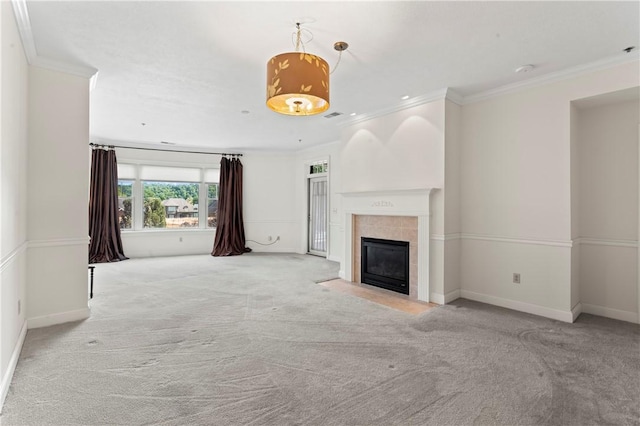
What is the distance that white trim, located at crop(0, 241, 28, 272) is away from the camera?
2.19 m

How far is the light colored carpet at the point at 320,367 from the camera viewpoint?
78.0 inches

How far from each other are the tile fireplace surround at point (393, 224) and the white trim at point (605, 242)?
171 centimetres

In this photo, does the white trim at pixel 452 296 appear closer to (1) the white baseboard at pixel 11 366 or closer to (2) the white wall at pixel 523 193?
(2) the white wall at pixel 523 193

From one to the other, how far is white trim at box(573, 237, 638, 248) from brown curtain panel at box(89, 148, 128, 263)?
8333mm

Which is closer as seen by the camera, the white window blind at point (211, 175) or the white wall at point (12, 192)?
the white wall at point (12, 192)

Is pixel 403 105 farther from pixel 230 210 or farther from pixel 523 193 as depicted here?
pixel 230 210

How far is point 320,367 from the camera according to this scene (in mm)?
2531

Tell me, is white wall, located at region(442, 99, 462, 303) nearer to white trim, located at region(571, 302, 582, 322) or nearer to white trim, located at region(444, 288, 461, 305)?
white trim, located at region(444, 288, 461, 305)

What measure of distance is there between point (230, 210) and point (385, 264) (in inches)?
191

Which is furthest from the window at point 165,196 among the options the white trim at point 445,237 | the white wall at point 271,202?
the white trim at point 445,237

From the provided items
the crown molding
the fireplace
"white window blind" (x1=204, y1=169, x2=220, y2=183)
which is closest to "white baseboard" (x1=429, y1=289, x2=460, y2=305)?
the fireplace

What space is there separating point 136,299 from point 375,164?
3.91 metres

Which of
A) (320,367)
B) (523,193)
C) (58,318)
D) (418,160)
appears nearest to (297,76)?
(320,367)

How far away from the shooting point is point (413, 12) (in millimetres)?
2521
